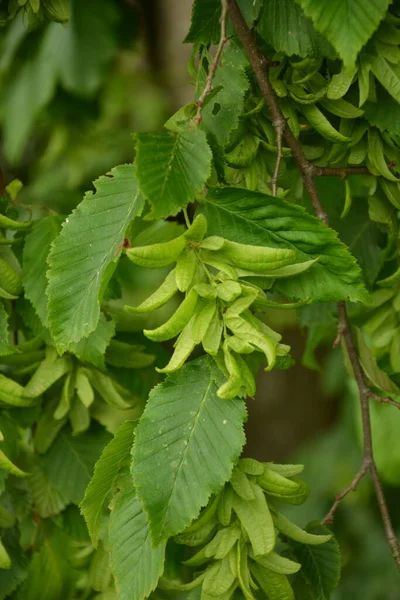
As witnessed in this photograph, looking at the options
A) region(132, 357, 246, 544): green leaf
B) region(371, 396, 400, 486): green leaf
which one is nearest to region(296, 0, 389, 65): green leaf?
region(132, 357, 246, 544): green leaf

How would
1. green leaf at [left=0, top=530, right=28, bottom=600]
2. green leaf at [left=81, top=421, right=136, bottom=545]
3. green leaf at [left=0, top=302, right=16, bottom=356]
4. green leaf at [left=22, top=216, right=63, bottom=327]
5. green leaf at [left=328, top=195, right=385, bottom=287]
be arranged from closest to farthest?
green leaf at [left=81, top=421, right=136, bottom=545]
green leaf at [left=0, top=302, right=16, bottom=356]
green leaf at [left=22, top=216, right=63, bottom=327]
green leaf at [left=0, top=530, right=28, bottom=600]
green leaf at [left=328, top=195, right=385, bottom=287]

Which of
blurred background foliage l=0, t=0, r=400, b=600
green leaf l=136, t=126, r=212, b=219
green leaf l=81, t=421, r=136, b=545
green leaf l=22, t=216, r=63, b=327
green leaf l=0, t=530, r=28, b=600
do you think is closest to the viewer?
green leaf l=136, t=126, r=212, b=219

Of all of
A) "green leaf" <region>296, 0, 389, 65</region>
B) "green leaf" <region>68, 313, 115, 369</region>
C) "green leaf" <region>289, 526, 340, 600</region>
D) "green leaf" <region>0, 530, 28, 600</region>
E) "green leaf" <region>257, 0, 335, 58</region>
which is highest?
"green leaf" <region>296, 0, 389, 65</region>

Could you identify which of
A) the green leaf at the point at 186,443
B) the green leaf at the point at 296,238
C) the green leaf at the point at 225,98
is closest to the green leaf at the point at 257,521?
Answer: the green leaf at the point at 186,443

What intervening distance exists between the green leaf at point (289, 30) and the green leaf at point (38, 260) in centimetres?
50

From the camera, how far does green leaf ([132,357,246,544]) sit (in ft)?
3.69

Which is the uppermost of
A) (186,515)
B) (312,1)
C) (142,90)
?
(312,1)

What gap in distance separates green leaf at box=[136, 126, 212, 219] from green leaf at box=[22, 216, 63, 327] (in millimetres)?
408

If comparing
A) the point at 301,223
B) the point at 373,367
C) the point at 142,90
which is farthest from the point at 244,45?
the point at 142,90

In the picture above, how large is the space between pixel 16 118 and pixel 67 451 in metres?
1.58

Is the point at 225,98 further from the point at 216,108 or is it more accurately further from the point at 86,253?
the point at 86,253

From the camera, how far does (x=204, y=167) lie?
1133mm

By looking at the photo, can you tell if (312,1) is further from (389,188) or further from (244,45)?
(389,188)

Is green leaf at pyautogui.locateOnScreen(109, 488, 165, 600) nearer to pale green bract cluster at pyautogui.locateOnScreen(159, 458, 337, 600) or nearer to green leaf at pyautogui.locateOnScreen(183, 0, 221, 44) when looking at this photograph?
pale green bract cluster at pyautogui.locateOnScreen(159, 458, 337, 600)
